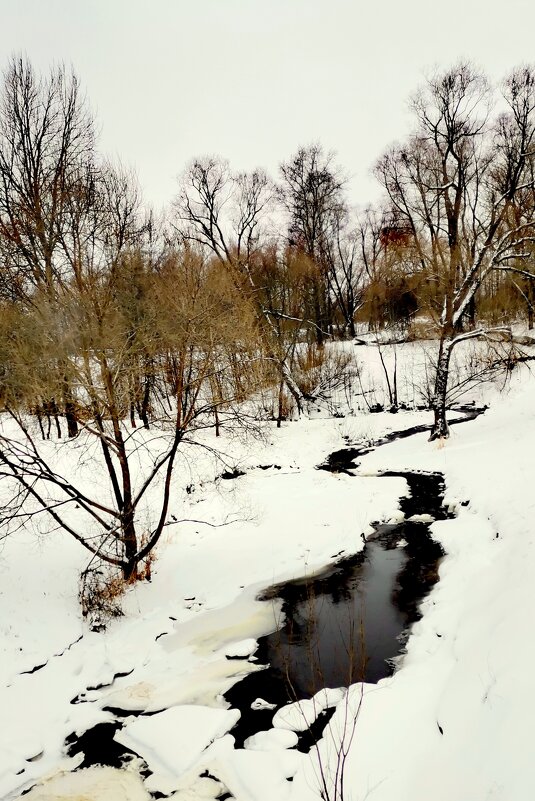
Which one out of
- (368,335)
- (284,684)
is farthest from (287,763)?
(368,335)

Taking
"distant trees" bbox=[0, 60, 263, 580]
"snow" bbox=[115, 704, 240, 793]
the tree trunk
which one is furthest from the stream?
the tree trunk

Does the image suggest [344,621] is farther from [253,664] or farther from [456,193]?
[456,193]

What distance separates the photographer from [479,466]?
515 inches

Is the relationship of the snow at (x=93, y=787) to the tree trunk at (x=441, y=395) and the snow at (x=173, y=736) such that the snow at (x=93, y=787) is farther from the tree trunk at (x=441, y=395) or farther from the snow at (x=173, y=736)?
the tree trunk at (x=441, y=395)

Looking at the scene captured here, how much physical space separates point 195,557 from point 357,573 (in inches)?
145

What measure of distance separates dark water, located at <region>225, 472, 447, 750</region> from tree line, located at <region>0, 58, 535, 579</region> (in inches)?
123

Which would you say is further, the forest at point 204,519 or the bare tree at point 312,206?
the bare tree at point 312,206

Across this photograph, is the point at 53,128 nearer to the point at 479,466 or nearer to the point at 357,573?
the point at 357,573

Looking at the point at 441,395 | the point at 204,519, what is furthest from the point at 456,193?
the point at 204,519

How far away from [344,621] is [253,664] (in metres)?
1.80

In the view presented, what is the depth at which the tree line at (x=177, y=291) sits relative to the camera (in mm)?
8047

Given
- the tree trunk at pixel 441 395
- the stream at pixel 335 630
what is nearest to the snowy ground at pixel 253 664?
the stream at pixel 335 630

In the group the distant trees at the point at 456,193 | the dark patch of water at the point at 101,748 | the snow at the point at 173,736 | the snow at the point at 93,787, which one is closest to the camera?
the snow at the point at 93,787

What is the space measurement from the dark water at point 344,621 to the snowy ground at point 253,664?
0.91 feet
